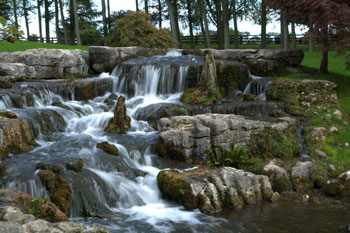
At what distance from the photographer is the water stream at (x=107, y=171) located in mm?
8266

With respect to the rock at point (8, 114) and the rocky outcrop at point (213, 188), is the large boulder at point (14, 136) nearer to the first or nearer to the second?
the rock at point (8, 114)

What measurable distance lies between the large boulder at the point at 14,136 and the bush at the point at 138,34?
1390cm

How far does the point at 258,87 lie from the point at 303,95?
2.27 meters

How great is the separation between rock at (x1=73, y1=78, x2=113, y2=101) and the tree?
914 cm

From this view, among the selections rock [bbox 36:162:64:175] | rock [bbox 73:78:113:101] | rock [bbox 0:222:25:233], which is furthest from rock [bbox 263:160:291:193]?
rock [bbox 73:78:113:101]

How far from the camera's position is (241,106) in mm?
14320

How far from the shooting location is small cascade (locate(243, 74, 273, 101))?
16.7 metres

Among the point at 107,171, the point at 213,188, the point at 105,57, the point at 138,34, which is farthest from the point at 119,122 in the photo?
the point at 138,34

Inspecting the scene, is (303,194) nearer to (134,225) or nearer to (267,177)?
(267,177)

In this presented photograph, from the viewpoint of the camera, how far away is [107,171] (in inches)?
404

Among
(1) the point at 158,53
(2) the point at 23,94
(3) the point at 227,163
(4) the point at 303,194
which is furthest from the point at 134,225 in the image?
(1) the point at 158,53

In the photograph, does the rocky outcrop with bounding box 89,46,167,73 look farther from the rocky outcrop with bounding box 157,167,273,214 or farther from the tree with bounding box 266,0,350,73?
the rocky outcrop with bounding box 157,167,273,214

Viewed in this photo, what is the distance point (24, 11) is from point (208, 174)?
34.3 meters

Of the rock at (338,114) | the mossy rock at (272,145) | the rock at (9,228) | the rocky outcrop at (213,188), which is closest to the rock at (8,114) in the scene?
the rocky outcrop at (213,188)
